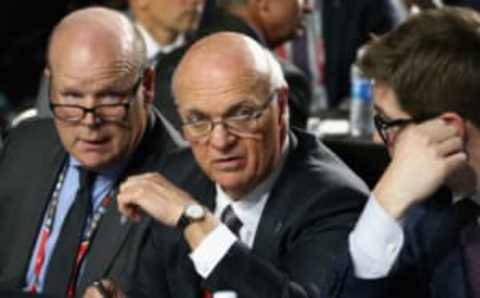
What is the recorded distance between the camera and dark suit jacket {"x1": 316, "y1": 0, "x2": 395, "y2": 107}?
24.2 feet

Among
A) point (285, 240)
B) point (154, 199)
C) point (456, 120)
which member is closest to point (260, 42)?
point (285, 240)

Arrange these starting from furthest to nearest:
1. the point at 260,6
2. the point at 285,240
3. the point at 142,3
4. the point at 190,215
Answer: the point at 142,3, the point at 260,6, the point at 285,240, the point at 190,215

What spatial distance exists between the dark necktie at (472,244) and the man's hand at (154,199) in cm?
64

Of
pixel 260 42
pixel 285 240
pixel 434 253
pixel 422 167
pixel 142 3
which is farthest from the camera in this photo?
pixel 142 3

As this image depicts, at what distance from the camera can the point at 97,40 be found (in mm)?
3740

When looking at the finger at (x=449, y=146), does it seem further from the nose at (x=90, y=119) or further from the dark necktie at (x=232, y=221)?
the nose at (x=90, y=119)

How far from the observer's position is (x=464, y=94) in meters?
2.76

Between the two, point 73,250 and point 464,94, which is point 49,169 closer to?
point 73,250

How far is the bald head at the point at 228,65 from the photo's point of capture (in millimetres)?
3186

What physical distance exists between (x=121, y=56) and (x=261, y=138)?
693 mm

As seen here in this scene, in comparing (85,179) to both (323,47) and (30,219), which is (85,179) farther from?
(323,47)

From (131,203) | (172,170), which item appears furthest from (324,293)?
(172,170)

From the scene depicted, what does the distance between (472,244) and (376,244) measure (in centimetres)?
26

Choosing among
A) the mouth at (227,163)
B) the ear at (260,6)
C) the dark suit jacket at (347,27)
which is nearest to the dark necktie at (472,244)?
the mouth at (227,163)
